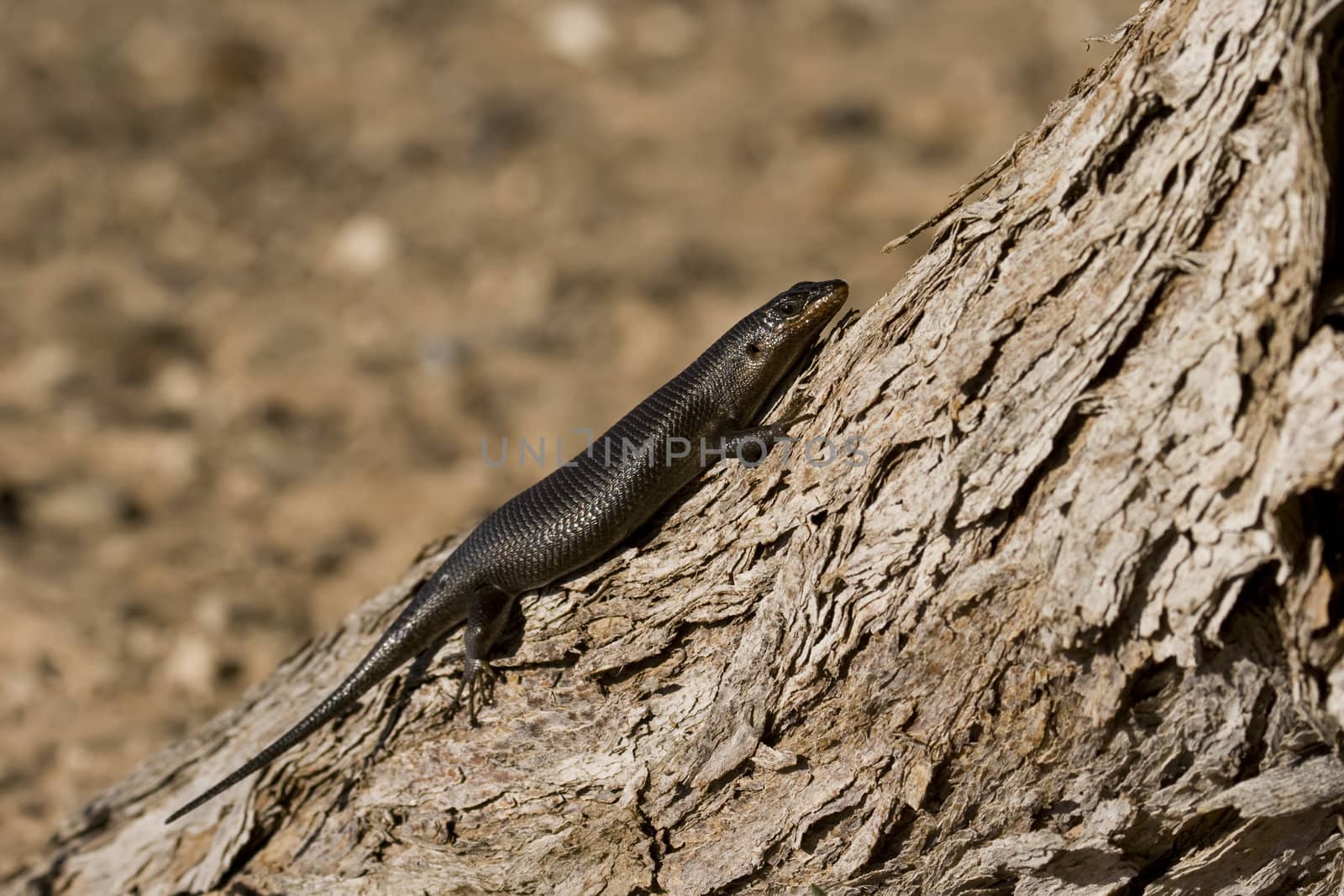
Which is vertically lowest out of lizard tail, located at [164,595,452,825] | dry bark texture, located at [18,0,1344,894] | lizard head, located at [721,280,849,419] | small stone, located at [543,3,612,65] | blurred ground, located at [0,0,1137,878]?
dry bark texture, located at [18,0,1344,894]

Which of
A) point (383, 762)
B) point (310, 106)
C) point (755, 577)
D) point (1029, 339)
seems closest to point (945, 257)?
point (1029, 339)

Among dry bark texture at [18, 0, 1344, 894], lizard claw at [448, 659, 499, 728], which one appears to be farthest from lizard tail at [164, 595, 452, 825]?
Answer: lizard claw at [448, 659, 499, 728]

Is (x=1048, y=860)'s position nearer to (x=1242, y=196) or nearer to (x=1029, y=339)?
(x=1029, y=339)

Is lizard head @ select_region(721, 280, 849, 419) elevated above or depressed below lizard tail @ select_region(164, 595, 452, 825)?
above

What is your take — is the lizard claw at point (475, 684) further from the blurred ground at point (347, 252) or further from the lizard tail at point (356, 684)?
the blurred ground at point (347, 252)

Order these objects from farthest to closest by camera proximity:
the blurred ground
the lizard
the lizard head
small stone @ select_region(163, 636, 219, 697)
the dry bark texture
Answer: the blurred ground
small stone @ select_region(163, 636, 219, 697)
the lizard head
the lizard
the dry bark texture

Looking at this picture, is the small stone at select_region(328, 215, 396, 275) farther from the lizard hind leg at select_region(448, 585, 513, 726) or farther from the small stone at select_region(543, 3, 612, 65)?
the lizard hind leg at select_region(448, 585, 513, 726)

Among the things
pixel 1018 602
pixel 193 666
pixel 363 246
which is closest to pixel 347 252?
pixel 363 246
